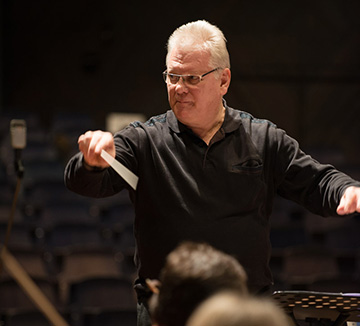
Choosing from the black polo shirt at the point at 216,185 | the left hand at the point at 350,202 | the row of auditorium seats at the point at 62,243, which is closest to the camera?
the left hand at the point at 350,202

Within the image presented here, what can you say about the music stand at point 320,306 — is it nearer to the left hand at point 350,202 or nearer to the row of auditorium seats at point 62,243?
the left hand at point 350,202

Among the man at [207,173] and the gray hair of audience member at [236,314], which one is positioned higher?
the gray hair of audience member at [236,314]

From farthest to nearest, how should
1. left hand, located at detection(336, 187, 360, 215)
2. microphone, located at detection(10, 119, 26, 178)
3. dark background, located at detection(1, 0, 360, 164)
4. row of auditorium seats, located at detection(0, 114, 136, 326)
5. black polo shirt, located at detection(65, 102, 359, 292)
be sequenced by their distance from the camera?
dark background, located at detection(1, 0, 360, 164) < row of auditorium seats, located at detection(0, 114, 136, 326) < microphone, located at detection(10, 119, 26, 178) < black polo shirt, located at detection(65, 102, 359, 292) < left hand, located at detection(336, 187, 360, 215)

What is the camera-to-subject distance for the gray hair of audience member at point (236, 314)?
1009mm

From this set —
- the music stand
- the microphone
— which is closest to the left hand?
the music stand

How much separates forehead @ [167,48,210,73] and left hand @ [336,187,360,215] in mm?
666

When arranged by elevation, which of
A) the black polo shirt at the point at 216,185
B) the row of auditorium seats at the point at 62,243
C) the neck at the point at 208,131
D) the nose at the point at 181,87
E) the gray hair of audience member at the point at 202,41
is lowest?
the row of auditorium seats at the point at 62,243

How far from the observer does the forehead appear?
2365 mm

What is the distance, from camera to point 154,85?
30.4 feet

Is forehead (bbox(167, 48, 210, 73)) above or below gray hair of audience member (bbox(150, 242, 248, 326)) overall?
above

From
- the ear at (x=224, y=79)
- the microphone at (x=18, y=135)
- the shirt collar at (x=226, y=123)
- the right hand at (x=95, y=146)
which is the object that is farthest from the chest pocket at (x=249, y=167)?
the microphone at (x=18, y=135)

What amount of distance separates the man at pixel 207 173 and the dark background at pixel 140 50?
22.2ft

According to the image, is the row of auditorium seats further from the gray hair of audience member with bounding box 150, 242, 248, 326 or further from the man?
the gray hair of audience member with bounding box 150, 242, 248, 326

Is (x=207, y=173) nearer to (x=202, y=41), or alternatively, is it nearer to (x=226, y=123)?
(x=226, y=123)
